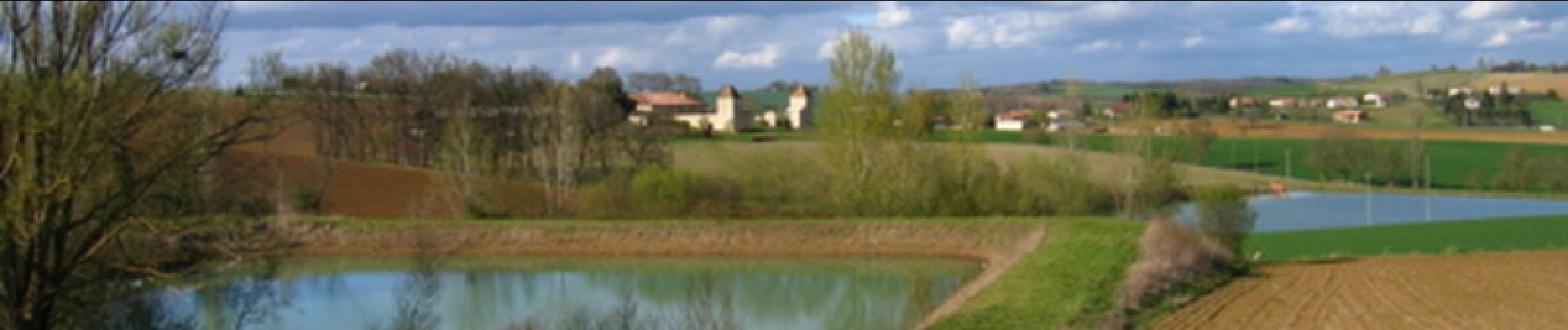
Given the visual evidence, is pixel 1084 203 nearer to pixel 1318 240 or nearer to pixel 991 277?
pixel 1318 240

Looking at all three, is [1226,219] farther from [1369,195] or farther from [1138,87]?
[1138,87]

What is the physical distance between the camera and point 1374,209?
51.8 metres

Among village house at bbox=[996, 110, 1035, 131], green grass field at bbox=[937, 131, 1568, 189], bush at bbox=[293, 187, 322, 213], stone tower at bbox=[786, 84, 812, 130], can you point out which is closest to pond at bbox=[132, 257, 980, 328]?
bush at bbox=[293, 187, 322, 213]

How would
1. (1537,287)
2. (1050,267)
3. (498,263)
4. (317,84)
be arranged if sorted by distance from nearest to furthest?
(1537,287) < (1050,267) < (498,263) < (317,84)

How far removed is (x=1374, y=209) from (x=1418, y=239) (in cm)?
1605

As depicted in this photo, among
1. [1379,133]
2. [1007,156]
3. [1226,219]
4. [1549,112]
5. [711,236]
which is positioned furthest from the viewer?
[1549,112]

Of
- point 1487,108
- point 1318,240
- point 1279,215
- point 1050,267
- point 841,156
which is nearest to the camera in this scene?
point 1050,267

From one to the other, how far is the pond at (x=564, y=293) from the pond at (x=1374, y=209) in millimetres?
17827

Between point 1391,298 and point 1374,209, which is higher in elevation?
point 1391,298

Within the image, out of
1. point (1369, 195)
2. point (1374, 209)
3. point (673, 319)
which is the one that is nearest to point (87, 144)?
point (673, 319)

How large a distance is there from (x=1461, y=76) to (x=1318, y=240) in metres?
78.3

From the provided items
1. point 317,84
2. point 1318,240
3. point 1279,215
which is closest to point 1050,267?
point 1318,240

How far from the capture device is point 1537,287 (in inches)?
843

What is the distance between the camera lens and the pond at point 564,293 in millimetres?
14328
